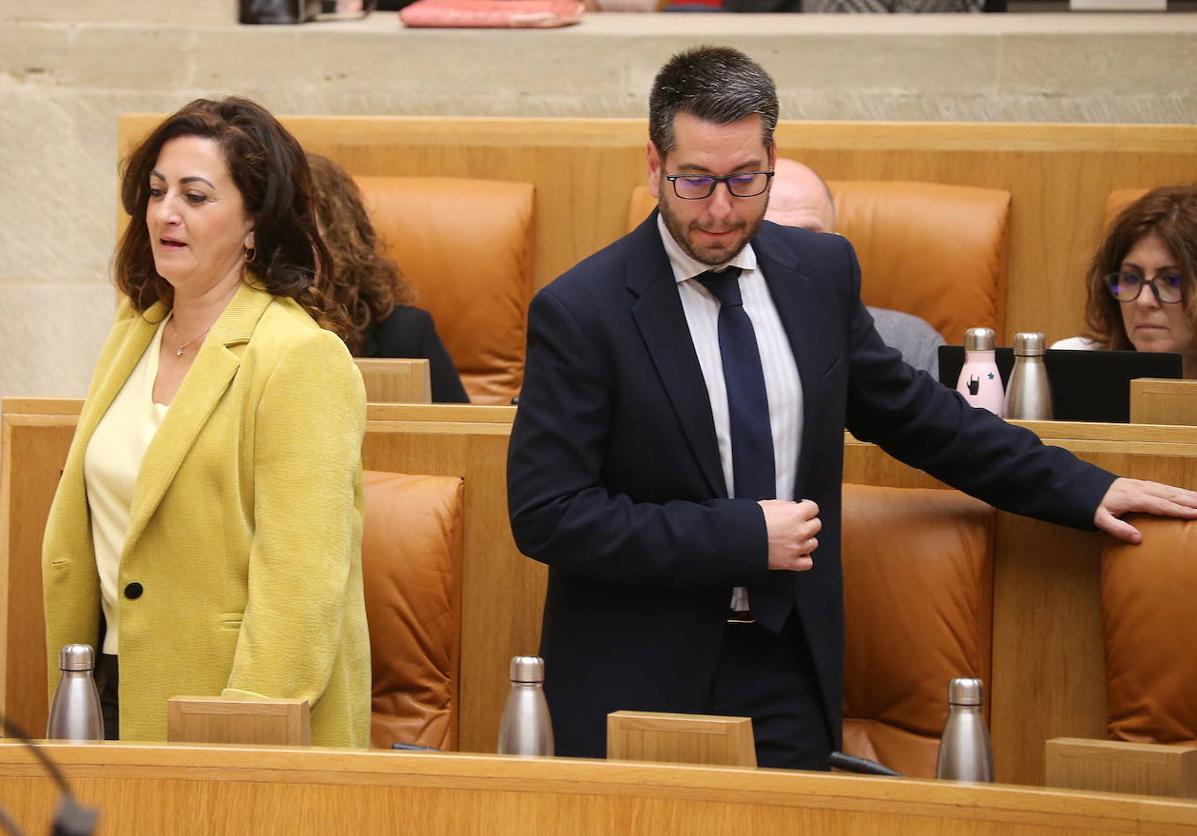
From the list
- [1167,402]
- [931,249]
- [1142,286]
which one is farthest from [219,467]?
[931,249]

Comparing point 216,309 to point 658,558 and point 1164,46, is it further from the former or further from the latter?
point 1164,46

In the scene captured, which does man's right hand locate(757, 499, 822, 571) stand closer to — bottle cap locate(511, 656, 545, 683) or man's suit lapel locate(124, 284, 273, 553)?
bottle cap locate(511, 656, 545, 683)

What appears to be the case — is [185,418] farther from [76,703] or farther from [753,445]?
[753,445]

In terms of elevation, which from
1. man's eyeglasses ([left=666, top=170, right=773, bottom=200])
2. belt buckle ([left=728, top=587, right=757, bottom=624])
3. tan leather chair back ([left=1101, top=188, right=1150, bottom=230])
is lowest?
belt buckle ([left=728, top=587, right=757, bottom=624])

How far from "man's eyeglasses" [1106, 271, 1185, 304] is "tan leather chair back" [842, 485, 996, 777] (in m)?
0.59

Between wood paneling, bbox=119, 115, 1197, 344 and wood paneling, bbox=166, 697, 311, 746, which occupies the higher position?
wood paneling, bbox=119, 115, 1197, 344

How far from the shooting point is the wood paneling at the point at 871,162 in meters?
2.99

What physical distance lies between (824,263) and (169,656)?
0.78 metres

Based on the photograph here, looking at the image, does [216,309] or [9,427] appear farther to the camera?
[9,427]

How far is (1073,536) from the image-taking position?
1.92 metres

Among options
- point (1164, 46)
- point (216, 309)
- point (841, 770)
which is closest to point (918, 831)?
point (841, 770)

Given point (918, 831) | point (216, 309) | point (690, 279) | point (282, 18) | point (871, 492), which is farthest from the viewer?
point (282, 18)

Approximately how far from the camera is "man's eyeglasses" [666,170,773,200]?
1590mm

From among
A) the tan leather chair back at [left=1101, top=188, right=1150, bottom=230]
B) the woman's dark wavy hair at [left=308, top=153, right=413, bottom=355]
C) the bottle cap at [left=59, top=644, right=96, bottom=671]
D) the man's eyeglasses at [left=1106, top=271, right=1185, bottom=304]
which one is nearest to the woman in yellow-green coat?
the bottle cap at [left=59, top=644, right=96, bottom=671]
